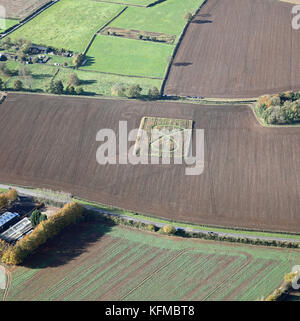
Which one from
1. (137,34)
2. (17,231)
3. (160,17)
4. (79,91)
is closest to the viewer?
(17,231)

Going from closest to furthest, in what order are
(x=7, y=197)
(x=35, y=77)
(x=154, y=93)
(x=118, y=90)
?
(x=7, y=197) < (x=154, y=93) < (x=118, y=90) < (x=35, y=77)

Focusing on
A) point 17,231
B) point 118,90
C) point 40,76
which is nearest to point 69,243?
point 17,231

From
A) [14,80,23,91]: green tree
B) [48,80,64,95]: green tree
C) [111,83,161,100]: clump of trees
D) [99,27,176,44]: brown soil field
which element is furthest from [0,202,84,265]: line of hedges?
[99,27,176,44]: brown soil field

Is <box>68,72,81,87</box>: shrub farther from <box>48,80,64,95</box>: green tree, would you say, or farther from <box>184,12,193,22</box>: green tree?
<box>184,12,193,22</box>: green tree

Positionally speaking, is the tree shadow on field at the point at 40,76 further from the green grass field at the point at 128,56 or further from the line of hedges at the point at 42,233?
the line of hedges at the point at 42,233

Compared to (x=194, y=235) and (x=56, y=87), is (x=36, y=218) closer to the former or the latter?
(x=194, y=235)

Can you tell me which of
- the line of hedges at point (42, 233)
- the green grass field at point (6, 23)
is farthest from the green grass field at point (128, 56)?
the line of hedges at point (42, 233)

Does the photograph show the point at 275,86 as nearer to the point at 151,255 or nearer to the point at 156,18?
the point at 156,18
